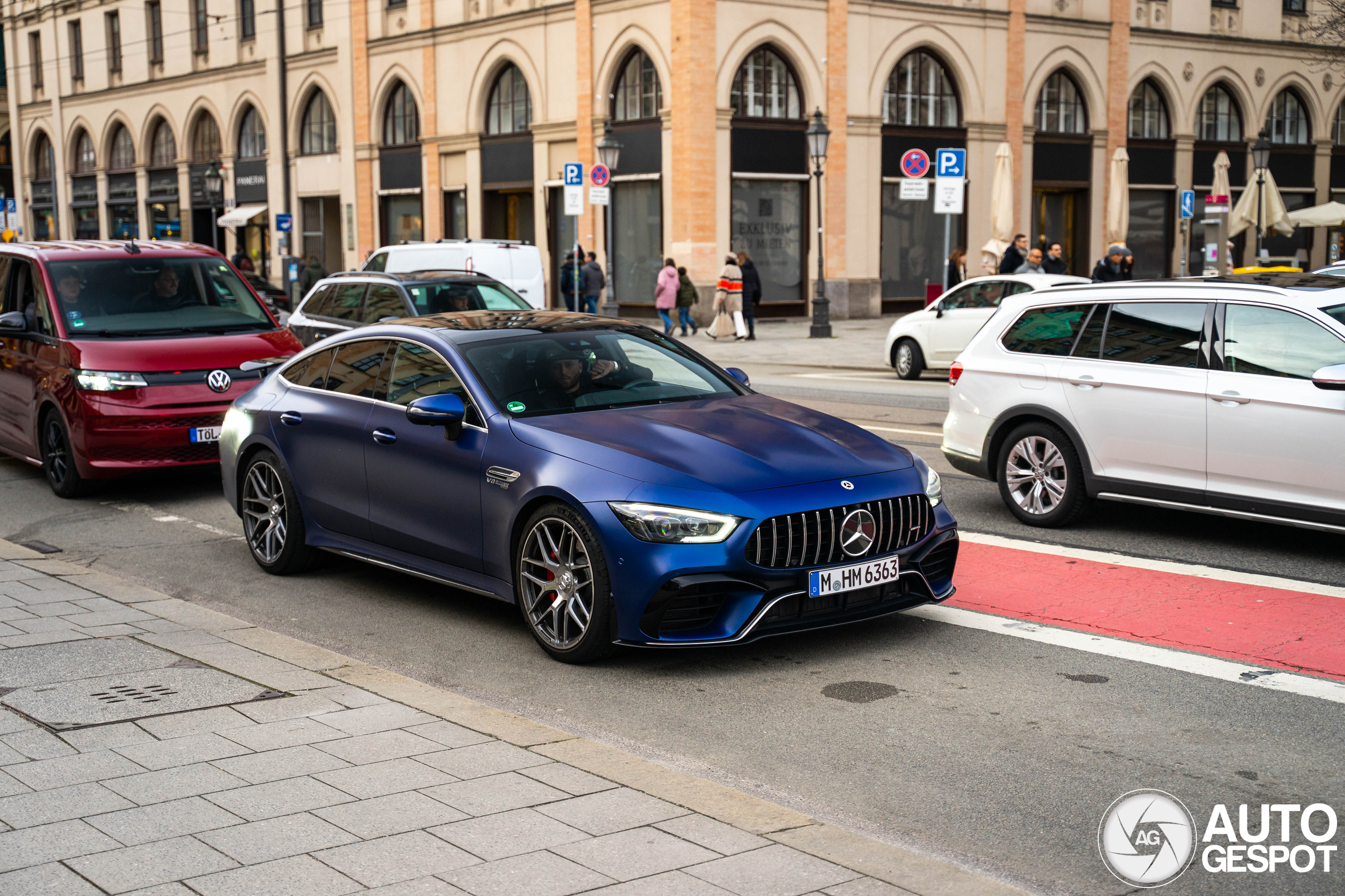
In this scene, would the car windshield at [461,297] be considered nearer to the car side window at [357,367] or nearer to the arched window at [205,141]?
the car side window at [357,367]

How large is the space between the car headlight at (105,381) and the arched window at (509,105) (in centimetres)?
2846

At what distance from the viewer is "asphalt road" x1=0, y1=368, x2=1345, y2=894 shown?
4.55 m

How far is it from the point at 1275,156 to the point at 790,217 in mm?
18680

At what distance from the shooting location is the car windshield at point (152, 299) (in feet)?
36.8

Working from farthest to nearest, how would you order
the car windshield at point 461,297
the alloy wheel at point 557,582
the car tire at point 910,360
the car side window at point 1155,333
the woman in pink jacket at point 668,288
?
the woman in pink jacket at point 668,288, the car tire at point 910,360, the car windshield at point 461,297, the car side window at point 1155,333, the alloy wheel at point 557,582

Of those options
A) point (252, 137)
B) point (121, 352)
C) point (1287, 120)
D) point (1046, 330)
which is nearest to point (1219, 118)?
point (1287, 120)

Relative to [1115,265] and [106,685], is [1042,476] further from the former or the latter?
[1115,265]

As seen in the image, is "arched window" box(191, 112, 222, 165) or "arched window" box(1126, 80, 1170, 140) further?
"arched window" box(191, 112, 222, 165)

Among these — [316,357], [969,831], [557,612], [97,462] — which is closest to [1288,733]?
[969,831]

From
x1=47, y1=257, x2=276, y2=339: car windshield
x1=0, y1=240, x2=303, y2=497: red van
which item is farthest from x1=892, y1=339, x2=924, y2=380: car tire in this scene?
x1=47, y1=257, x2=276, y2=339: car windshield

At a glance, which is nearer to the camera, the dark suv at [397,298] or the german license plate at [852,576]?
the german license plate at [852,576]

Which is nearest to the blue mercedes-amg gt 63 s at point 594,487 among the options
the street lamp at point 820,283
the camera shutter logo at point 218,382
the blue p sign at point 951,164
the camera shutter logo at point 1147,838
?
the camera shutter logo at point 1147,838

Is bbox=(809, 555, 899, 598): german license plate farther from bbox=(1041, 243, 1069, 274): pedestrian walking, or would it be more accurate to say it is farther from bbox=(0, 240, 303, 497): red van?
bbox=(1041, 243, 1069, 274): pedestrian walking

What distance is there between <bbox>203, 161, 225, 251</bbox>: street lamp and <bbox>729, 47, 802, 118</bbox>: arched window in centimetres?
1603
